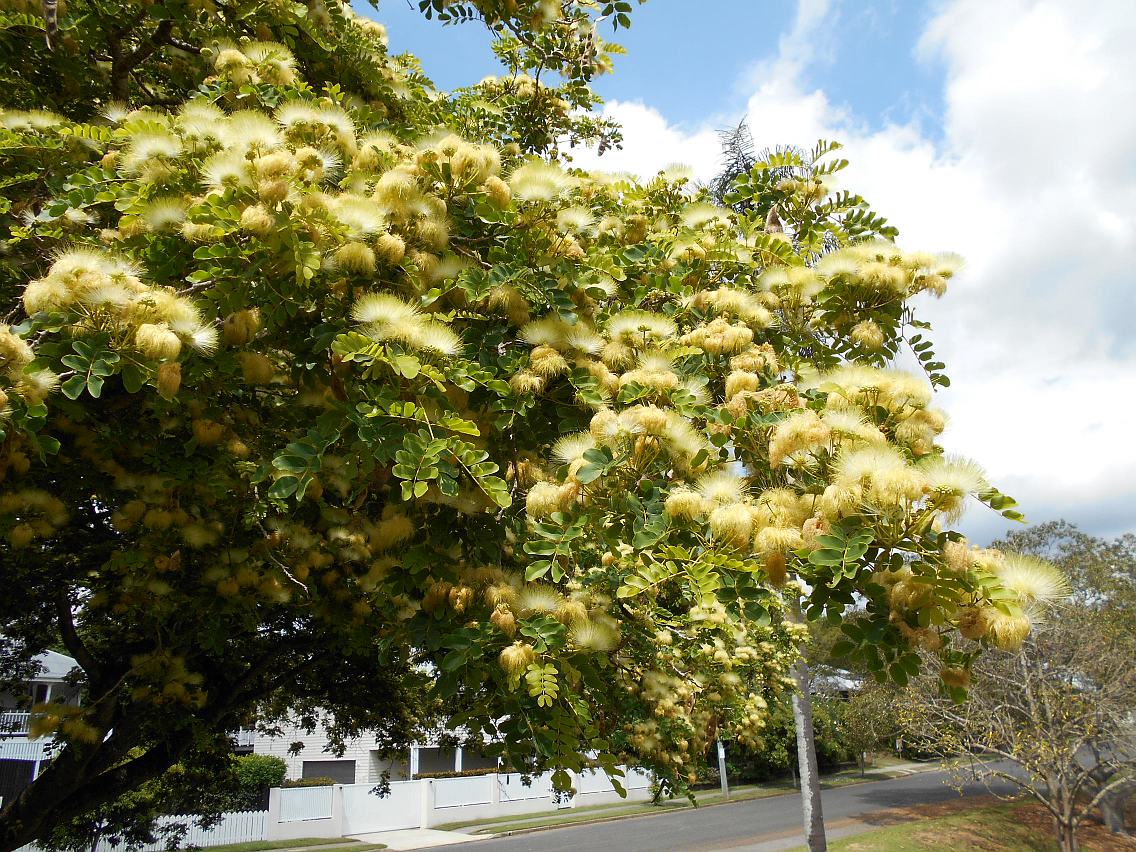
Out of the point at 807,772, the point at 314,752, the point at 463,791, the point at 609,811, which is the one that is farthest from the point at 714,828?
the point at 314,752

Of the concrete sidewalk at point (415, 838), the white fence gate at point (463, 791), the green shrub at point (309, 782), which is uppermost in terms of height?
the green shrub at point (309, 782)

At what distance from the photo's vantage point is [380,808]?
66.9 feet

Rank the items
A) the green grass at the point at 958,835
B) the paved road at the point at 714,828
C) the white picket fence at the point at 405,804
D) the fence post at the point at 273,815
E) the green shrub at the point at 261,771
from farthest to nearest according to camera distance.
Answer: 1. the green shrub at the point at 261,771
2. the white picket fence at the point at 405,804
3. the fence post at the point at 273,815
4. the paved road at the point at 714,828
5. the green grass at the point at 958,835

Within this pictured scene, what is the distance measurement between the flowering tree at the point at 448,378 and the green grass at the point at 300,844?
1453 centimetres

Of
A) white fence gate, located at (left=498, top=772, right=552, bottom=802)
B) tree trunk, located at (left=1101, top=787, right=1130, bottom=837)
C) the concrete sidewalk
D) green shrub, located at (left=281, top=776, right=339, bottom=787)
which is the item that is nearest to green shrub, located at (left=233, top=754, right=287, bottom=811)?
green shrub, located at (left=281, top=776, right=339, bottom=787)

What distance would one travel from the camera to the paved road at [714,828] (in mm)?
16891

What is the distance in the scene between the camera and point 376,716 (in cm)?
885

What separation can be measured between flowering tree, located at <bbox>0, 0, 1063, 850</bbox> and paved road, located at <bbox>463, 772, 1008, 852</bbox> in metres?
14.2

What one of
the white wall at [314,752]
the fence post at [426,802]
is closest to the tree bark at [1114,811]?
the fence post at [426,802]

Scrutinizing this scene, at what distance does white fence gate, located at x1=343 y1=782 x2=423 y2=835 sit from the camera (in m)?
19.6

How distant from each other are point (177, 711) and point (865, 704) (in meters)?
25.0

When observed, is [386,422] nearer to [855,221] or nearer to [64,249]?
[64,249]

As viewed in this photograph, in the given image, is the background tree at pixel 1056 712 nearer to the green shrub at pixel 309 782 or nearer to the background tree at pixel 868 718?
the background tree at pixel 868 718

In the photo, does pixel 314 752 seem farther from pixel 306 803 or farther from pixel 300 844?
pixel 300 844
